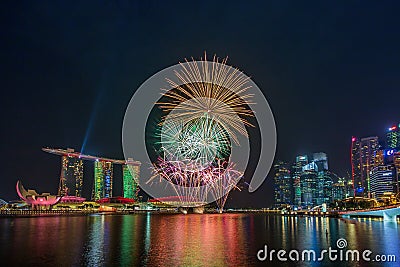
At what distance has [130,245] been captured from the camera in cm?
3114

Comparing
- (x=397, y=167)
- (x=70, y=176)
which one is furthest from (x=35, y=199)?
(x=397, y=167)

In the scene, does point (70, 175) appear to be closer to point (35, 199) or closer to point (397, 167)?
point (35, 199)

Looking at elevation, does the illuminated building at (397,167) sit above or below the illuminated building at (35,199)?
above

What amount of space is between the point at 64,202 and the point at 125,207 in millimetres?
31463

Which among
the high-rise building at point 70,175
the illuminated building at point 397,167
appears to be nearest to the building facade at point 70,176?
the high-rise building at point 70,175

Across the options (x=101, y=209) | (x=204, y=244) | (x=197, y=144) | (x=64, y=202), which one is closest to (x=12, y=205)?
(x=64, y=202)

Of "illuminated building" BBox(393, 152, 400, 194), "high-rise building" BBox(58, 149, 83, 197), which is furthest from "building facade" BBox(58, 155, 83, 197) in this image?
"illuminated building" BBox(393, 152, 400, 194)

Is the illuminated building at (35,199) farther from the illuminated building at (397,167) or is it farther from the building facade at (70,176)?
the illuminated building at (397,167)

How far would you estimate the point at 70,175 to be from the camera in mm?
183625

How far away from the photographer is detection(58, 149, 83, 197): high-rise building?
178 meters

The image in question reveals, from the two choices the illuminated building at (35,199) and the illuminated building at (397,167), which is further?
the illuminated building at (397,167)

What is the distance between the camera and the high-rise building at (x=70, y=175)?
178m

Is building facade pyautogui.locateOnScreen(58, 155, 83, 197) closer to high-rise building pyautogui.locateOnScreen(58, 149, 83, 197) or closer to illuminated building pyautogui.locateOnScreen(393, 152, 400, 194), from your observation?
high-rise building pyautogui.locateOnScreen(58, 149, 83, 197)

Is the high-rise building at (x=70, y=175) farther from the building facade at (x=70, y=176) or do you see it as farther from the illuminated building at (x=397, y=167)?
the illuminated building at (x=397, y=167)
